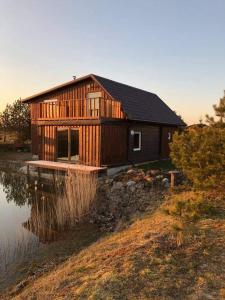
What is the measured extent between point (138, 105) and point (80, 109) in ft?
11.7

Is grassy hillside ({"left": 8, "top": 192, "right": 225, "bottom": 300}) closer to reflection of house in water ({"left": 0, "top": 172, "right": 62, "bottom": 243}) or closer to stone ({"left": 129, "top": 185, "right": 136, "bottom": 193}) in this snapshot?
reflection of house in water ({"left": 0, "top": 172, "right": 62, "bottom": 243})

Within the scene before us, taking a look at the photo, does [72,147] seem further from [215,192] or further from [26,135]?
[26,135]

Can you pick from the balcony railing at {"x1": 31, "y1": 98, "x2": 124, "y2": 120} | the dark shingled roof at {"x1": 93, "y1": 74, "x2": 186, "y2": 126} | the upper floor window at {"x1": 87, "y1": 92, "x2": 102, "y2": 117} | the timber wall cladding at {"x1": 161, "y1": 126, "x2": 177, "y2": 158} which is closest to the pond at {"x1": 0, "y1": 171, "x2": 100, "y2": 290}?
the balcony railing at {"x1": 31, "y1": 98, "x2": 124, "y2": 120}

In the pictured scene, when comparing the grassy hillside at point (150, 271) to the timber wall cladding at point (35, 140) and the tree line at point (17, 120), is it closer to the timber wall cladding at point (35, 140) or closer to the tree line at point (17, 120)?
the timber wall cladding at point (35, 140)

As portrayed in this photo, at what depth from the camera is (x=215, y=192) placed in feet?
24.2

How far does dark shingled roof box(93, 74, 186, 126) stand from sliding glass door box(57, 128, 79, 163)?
292 centimetres

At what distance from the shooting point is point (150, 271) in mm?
3727

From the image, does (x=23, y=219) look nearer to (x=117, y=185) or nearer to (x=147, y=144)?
(x=117, y=185)

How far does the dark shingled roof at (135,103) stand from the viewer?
1470 cm

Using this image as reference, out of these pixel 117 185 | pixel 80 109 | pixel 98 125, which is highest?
pixel 80 109

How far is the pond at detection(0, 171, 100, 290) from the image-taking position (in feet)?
18.4

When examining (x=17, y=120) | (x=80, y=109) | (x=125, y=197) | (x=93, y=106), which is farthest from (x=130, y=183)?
(x=17, y=120)

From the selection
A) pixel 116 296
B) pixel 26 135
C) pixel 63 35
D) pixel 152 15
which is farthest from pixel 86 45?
pixel 26 135

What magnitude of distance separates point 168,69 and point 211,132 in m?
10.7
